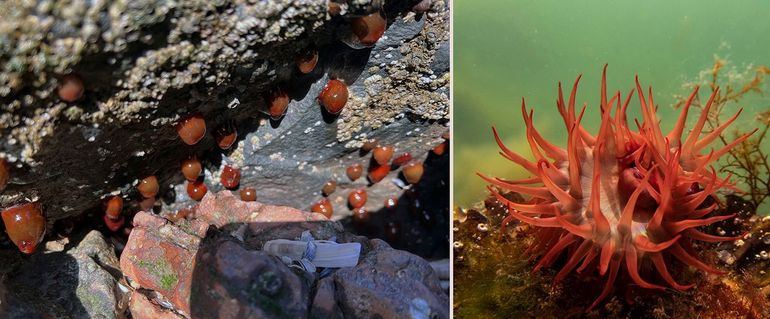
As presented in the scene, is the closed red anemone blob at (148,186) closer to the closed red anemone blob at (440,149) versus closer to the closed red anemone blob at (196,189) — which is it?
the closed red anemone blob at (196,189)

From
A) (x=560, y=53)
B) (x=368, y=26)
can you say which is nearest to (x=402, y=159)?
(x=560, y=53)

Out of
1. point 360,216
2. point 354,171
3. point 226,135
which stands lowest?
point 360,216

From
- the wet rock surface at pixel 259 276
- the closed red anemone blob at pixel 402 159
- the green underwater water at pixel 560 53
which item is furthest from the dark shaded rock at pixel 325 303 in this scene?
the closed red anemone blob at pixel 402 159

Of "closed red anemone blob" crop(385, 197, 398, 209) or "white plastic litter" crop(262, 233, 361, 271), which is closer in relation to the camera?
"white plastic litter" crop(262, 233, 361, 271)

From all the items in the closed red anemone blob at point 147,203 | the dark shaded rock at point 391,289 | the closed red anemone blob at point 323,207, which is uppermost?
the dark shaded rock at point 391,289

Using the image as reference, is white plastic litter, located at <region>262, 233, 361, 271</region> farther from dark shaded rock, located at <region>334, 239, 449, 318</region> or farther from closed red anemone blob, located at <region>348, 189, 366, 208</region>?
closed red anemone blob, located at <region>348, 189, 366, 208</region>

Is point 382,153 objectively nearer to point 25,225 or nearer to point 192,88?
point 192,88

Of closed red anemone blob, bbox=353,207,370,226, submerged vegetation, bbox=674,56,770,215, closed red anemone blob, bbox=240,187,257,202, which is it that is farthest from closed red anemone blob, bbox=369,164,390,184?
submerged vegetation, bbox=674,56,770,215
